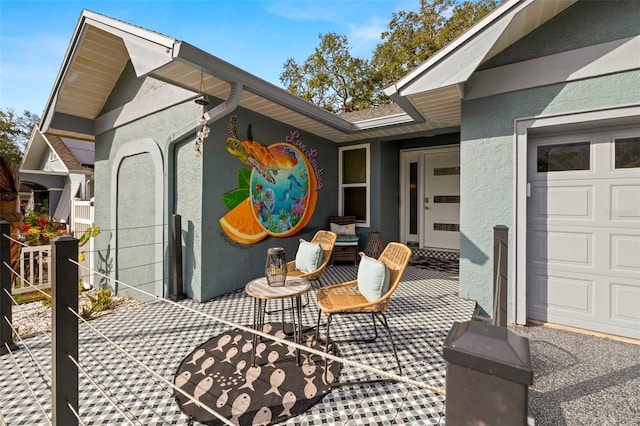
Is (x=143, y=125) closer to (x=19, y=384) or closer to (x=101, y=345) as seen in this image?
(x=101, y=345)

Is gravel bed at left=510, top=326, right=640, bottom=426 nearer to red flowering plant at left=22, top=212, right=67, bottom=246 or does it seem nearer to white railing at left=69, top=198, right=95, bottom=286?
white railing at left=69, top=198, right=95, bottom=286

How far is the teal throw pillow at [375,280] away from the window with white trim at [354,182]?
384 centimetres

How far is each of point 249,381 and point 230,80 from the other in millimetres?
3133

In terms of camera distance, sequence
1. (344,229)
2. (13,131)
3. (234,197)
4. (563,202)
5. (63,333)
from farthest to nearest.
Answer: (13,131), (344,229), (234,197), (563,202), (63,333)

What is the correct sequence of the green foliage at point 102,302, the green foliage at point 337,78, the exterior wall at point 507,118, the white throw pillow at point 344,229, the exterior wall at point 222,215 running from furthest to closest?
the green foliage at point 337,78 < the white throw pillow at point 344,229 < the green foliage at point 102,302 < the exterior wall at point 222,215 < the exterior wall at point 507,118

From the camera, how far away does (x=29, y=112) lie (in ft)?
77.9

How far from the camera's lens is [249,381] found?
2.23 metres

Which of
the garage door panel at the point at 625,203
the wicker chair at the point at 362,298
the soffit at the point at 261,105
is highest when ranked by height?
the soffit at the point at 261,105

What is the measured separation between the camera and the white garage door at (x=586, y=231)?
290 cm

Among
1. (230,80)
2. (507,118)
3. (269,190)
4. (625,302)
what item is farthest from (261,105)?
(625,302)

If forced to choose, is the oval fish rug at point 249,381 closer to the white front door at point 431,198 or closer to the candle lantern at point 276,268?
the candle lantern at point 276,268

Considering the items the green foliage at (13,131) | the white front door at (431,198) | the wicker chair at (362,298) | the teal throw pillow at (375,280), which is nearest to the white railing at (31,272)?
the wicker chair at (362,298)

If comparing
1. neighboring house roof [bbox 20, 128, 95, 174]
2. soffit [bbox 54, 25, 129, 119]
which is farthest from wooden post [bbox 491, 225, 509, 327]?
neighboring house roof [bbox 20, 128, 95, 174]

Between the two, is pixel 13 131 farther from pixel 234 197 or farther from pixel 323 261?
pixel 323 261
